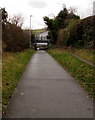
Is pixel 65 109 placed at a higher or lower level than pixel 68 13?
lower

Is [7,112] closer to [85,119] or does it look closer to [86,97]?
[85,119]

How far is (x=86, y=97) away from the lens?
30.0ft

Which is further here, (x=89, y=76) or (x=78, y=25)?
(x=78, y=25)

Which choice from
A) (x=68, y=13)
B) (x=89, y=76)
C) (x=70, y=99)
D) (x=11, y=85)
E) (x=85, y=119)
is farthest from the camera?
(x=68, y=13)

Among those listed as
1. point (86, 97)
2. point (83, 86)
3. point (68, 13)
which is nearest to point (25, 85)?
point (83, 86)

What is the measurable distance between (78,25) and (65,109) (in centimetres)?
2940

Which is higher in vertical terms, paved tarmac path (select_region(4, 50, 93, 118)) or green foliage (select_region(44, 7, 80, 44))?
green foliage (select_region(44, 7, 80, 44))

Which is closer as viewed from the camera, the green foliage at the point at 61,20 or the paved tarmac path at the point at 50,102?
the paved tarmac path at the point at 50,102

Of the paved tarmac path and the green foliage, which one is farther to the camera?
the green foliage

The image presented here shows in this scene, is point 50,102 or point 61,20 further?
point 61,20

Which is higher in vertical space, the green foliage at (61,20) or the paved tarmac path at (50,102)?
the green foliage at (61,20)

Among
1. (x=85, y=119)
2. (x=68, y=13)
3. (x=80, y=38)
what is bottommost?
(x=85, y=119)

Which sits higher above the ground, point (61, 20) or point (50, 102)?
point (61, 20)

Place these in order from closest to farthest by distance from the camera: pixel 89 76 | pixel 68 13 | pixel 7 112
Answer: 1. pixel 7 112
2. pixel 89 76
3. pixel 68 13
